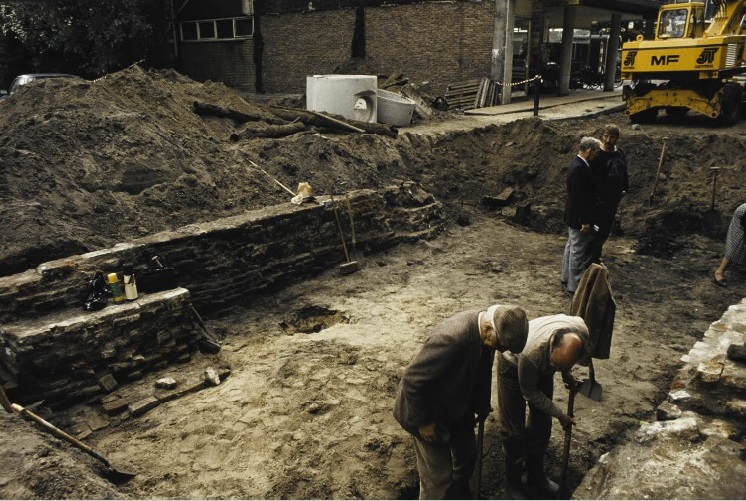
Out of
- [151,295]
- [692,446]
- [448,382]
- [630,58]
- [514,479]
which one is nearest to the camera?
[448,382]

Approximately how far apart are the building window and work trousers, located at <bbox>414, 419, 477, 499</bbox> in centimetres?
2170

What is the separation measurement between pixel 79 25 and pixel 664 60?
60.0ft

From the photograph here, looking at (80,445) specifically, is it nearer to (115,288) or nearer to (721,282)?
(115,288)

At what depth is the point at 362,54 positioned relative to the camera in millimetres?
19438

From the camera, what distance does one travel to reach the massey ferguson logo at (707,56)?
11.7m

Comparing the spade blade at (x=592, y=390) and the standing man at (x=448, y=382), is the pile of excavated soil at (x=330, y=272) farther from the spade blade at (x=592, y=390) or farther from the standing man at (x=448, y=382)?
the standing man at (x=448, y=382)

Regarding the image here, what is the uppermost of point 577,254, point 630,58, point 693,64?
point 630,58

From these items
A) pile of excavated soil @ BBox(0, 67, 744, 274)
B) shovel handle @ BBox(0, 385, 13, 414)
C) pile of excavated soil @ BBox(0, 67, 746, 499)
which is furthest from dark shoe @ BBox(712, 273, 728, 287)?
shovel handle @ BBox(0, 385, 13, 414)

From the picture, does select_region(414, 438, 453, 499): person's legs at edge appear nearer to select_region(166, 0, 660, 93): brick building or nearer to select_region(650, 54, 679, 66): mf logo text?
select_region(650, 54, 679, 66): mf logo text

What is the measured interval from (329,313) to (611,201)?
377cm

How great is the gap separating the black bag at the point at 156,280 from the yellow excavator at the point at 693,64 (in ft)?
37.9

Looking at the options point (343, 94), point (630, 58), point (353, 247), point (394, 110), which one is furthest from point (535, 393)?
point (630, 58)

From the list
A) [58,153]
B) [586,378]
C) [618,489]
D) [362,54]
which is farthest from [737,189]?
[362,54]

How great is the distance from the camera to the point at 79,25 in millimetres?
18969
